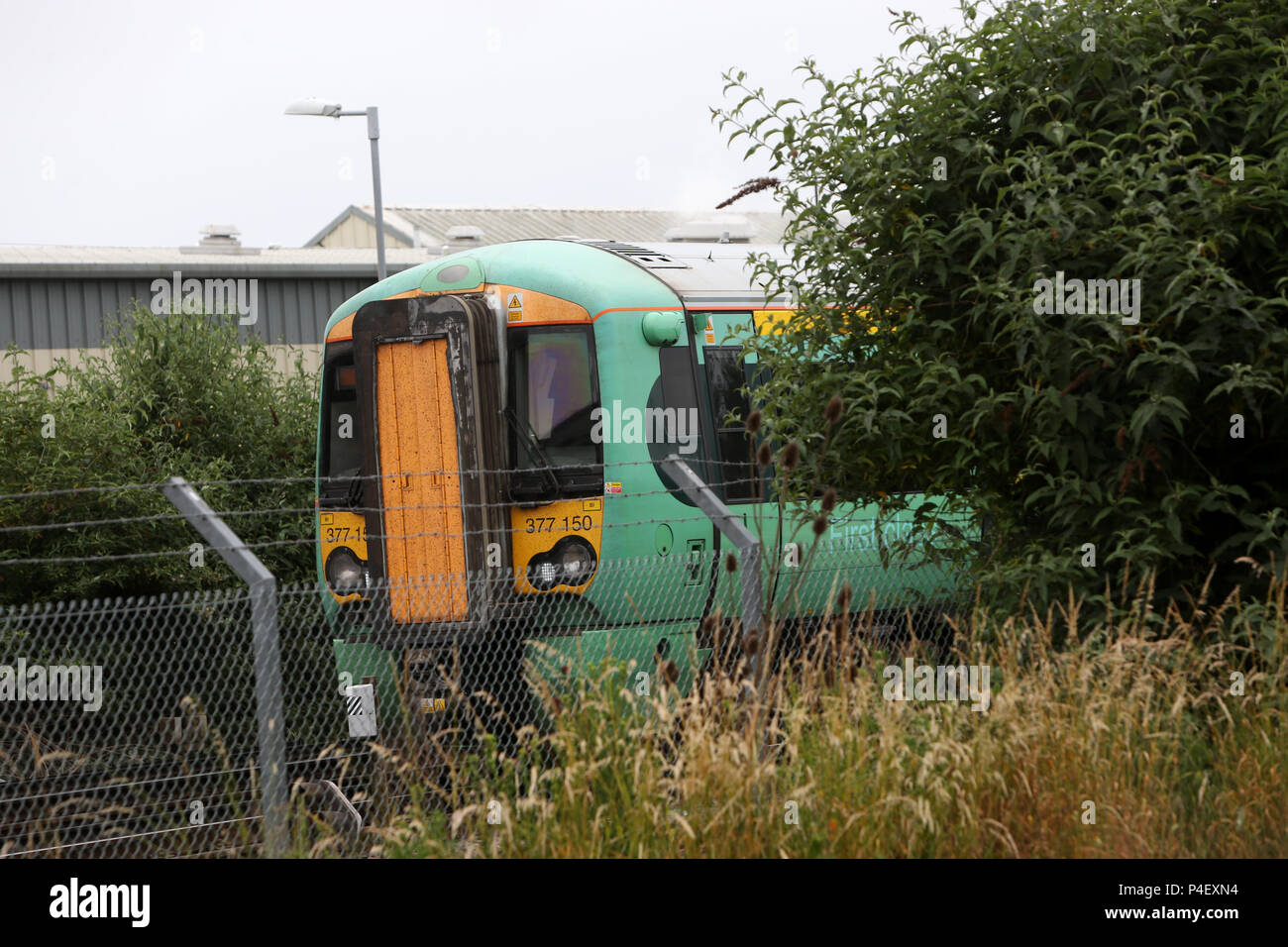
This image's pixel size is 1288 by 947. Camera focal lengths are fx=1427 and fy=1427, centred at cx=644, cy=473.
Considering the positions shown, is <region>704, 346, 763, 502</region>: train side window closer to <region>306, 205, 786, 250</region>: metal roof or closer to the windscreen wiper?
the windscreen wiper

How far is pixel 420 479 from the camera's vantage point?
862 cm

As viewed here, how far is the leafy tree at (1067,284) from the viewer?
20.6 ft

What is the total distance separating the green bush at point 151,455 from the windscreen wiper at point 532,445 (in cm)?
176

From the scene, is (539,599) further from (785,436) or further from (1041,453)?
(1041,453)

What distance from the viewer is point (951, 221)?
7102 mm

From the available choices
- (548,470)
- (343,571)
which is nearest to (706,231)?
(548,470)

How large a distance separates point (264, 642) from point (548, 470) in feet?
9.45

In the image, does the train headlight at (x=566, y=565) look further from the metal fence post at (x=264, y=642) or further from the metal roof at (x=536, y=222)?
the metal roof at (x=536, y=222)

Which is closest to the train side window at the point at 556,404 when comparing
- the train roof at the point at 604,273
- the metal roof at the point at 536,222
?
the train roof at the point at 604,273

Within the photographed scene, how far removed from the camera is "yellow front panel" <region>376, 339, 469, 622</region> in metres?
8.41

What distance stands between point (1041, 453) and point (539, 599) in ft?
10.3
